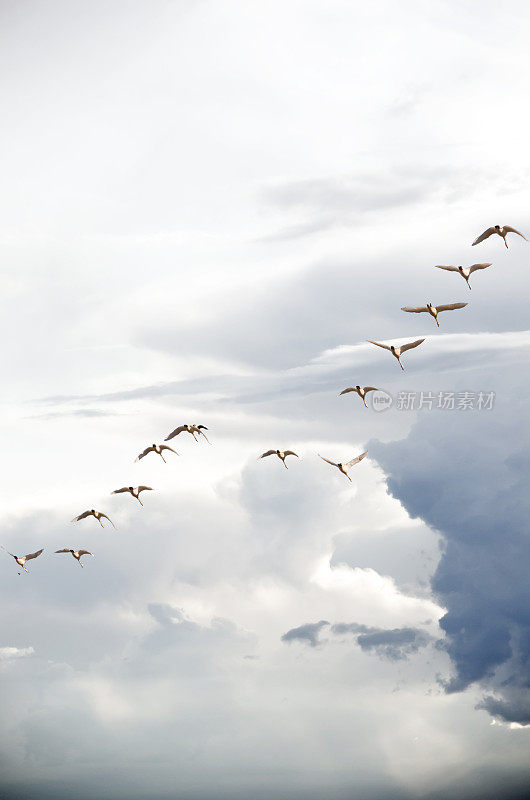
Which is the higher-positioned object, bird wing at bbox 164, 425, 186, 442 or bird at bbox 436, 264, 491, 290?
bird at bbox 436, 264, 491, 290

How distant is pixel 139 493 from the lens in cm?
14012

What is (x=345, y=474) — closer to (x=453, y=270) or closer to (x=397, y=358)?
(x=397, y=358)

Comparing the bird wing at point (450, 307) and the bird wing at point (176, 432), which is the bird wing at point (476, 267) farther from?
the bird wing at point (176, 432)

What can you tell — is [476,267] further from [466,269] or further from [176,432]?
[176,432]

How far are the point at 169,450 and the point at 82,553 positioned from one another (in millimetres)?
25709

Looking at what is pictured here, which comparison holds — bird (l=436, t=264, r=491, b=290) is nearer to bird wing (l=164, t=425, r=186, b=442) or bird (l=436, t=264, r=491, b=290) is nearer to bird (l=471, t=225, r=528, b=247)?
bird (l=471, t=225, r=528, b=247)

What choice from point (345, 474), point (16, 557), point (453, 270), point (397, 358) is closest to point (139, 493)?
point (16, 557)

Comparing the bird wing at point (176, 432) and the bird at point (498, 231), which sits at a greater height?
the bird at point (498, 231)

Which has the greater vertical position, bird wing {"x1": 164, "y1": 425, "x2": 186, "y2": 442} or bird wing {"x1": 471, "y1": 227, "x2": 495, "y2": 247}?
bird wing {"x1": 471, "y1": 227, "x2": 495, "y2": 247}

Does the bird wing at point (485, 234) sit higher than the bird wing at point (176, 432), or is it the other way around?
the bird wing at point (485, 234)

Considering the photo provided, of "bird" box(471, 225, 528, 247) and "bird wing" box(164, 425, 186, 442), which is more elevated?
"bird" box(471, 225, 528, 247)

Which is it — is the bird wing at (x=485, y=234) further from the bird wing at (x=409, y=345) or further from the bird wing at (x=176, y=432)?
the bird wing at (x=176, y=432)

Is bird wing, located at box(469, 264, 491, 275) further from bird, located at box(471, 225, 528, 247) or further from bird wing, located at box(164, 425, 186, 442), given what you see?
bird wing, located at box(164, 425, 186, 442)

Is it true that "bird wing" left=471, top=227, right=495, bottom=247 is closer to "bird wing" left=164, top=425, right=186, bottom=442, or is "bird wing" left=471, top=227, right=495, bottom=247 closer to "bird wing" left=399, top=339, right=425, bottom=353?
"bird wing" left=399, top=339, right=425, bottom=353
